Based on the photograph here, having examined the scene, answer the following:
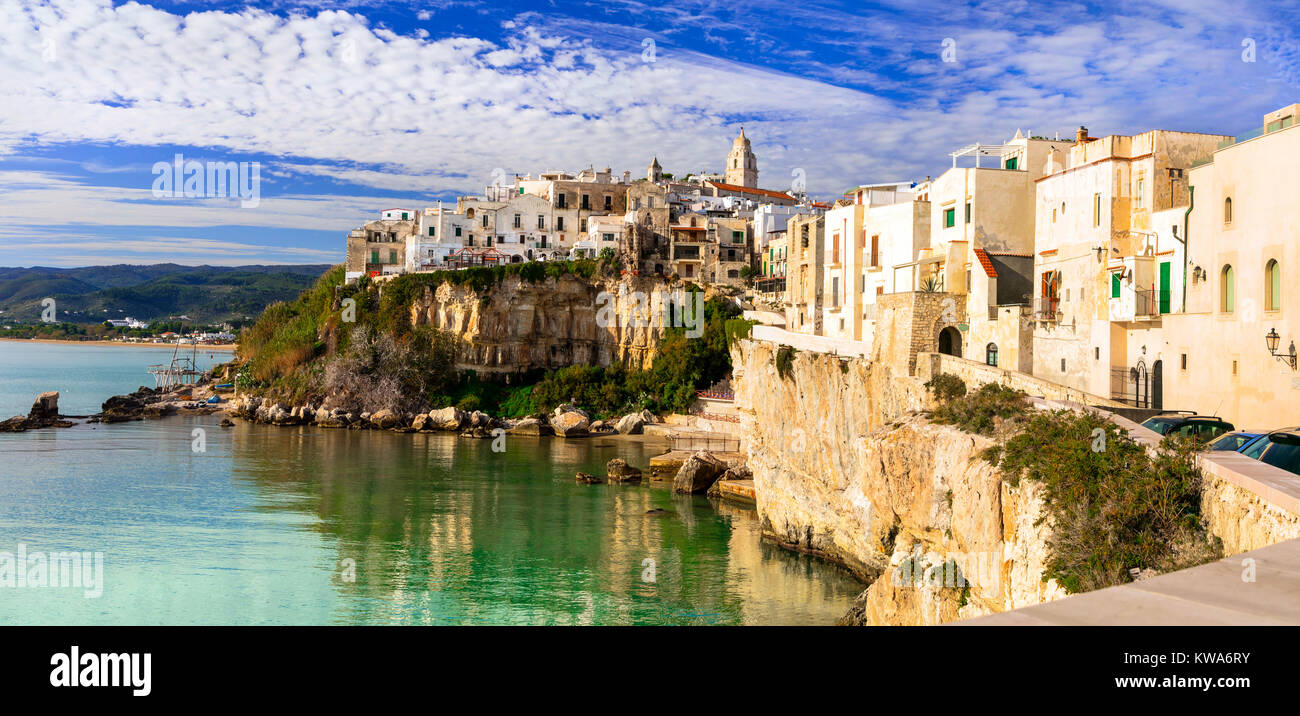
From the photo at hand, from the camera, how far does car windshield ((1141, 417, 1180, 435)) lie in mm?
13922

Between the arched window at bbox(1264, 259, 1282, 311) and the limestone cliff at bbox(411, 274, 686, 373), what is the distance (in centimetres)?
5057

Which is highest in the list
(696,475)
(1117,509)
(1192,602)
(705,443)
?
(1192,602)

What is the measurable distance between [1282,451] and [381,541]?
25074 mm

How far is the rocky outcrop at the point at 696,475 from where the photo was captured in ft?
121

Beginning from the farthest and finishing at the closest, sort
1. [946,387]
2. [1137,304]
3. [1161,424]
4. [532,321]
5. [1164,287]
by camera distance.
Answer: [532,321] → [946,387] → [1137,304] → [1164,287] → [1161,424]

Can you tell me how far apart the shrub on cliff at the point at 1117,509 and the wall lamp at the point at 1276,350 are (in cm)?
505

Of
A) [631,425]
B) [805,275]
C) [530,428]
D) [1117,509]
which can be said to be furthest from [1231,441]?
[530,428]

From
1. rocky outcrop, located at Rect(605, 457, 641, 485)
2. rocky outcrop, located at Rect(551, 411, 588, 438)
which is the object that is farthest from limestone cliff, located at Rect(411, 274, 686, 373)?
rocky outcrop, located at Rect(605, 457, 641, 485)

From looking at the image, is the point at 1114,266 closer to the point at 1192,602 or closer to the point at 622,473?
the point at 1192,602

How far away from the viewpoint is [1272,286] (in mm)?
14781

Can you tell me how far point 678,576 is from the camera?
24875 millimetres

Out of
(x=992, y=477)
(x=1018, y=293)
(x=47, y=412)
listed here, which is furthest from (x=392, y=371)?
(x=992, y=477)

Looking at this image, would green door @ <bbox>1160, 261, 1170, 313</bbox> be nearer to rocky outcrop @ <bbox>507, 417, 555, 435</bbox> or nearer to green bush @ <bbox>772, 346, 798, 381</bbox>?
green bush @ <bbox>772, 346, 798, 381</bbox>

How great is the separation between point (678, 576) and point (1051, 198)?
14.6 metres
